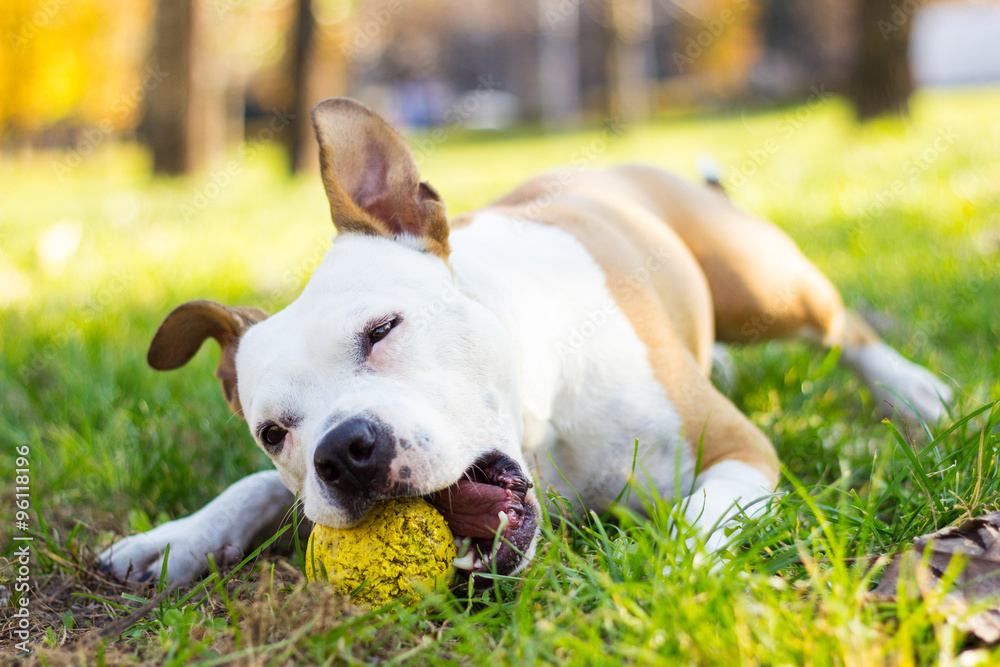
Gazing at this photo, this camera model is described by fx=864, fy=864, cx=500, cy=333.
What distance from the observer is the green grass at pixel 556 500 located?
5.17ft

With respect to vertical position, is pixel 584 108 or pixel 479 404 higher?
pixel 479 404

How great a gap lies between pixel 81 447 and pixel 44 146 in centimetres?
4312

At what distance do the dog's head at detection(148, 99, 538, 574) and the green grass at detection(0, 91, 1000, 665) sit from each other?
213 mm

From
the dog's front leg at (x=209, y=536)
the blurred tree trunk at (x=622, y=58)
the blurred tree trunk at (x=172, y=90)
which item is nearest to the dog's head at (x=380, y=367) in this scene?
the dog's front leg at (x=209, y=536)

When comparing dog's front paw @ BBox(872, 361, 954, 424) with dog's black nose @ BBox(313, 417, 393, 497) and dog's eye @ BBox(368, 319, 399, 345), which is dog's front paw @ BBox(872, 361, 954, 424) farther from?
dog's black nose @ BBox(313, 417, 393, 497)

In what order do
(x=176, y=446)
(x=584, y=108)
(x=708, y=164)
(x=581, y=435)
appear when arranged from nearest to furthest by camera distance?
(x=581, y=435)
(x=176, y=446)
(x=708, y=164)
(x=584, y=108)

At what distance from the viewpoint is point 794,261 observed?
13.1 ft

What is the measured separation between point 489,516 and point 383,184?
1.18 meters

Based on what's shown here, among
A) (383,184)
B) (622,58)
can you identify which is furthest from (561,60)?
(383,184)

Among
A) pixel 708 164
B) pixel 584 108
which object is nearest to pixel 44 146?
pixel 584 108

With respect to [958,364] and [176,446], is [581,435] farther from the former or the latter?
[958,364]

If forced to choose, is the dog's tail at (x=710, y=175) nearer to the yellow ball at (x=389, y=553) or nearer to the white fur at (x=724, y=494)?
the white fur at (x=724, y=494)

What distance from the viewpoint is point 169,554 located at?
8.27 feet

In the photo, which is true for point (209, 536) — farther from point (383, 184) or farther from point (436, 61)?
point (436, 61)
